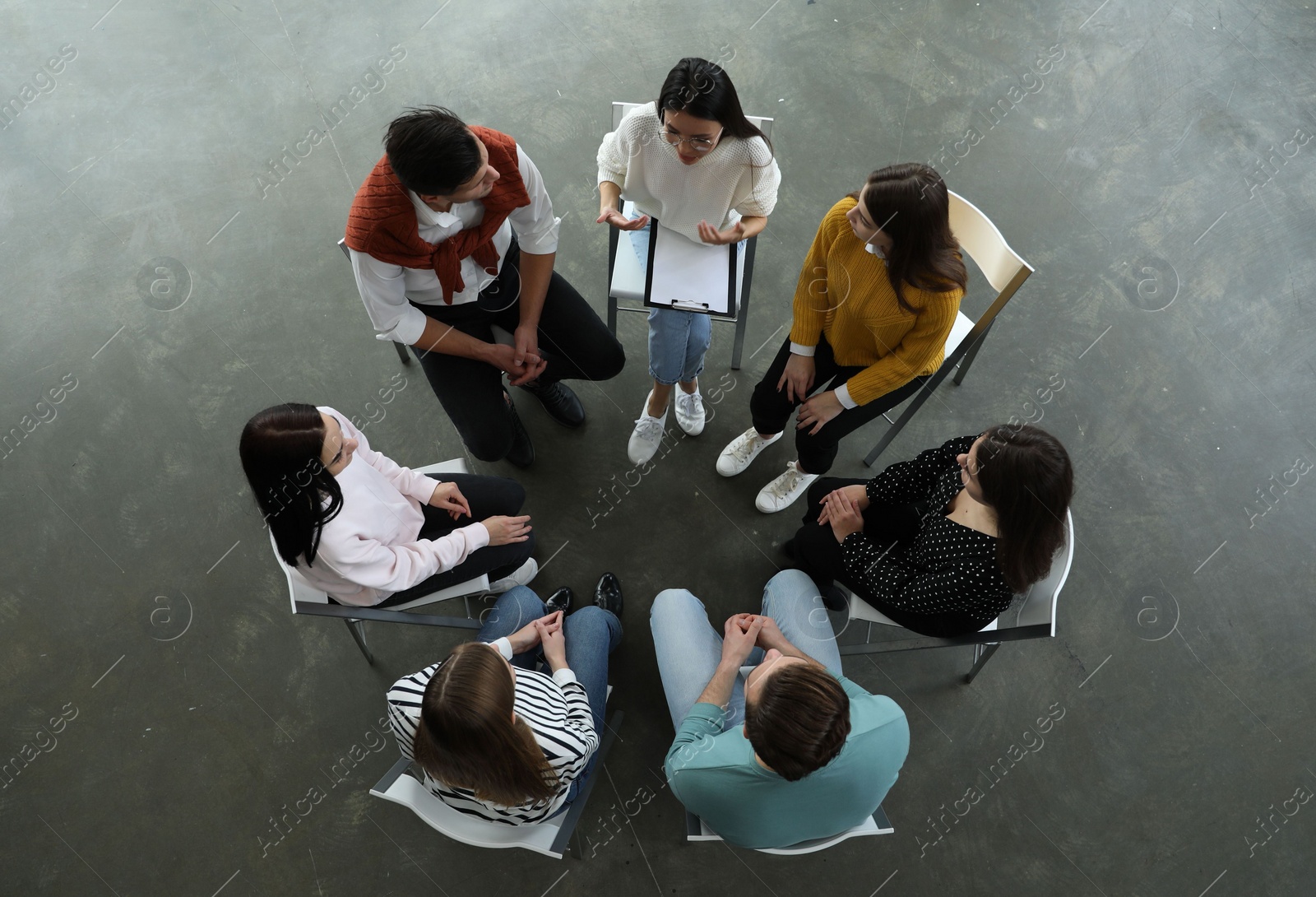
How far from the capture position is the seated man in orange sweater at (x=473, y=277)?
5.53 ft

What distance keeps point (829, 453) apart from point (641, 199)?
102 centimetres

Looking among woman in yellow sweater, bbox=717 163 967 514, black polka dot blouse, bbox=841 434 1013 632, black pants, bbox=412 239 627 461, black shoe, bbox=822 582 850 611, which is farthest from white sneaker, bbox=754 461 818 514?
black pants, bbox=412 239 627 461

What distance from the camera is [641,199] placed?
231 cm

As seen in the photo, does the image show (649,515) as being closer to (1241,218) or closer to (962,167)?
(962,167)

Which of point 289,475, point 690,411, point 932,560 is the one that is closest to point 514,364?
point 690,411

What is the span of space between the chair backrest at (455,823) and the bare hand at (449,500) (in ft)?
2.29

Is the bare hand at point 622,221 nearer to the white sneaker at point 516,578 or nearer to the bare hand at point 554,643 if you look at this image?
the white sneaker at point 516,578

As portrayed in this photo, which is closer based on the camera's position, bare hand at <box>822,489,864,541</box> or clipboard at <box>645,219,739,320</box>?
bare hand at <box>822,489,864,541</box>

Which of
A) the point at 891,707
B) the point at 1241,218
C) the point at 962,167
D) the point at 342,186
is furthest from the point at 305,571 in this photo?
the point at 1241,218

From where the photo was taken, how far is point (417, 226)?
1868 millimetres

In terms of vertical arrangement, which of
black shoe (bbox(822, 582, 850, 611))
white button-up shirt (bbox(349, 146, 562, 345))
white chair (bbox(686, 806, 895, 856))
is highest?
white button-up shirt (bbox(349, 146, 562, 345))

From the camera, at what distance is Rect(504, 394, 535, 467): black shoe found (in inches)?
104

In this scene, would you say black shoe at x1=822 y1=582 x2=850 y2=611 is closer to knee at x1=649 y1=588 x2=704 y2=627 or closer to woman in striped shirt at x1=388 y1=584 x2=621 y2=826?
knee at x1=649 y1=588 x2=704 y2=627

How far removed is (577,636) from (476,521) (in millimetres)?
450
